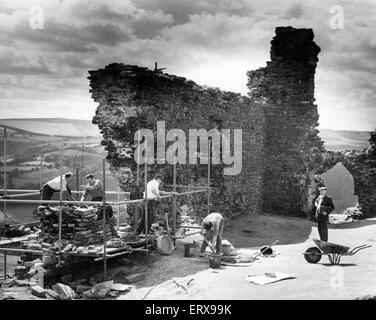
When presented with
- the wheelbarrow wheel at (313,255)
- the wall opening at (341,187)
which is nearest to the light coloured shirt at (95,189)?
the wheelbarrow wheel at (313,255)

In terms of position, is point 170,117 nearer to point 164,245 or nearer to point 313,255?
point 164,245

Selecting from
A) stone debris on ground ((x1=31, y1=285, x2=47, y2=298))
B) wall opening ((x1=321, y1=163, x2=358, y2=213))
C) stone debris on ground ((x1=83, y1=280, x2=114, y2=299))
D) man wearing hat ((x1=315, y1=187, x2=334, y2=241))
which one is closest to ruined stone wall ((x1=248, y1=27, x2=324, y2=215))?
man wearing hat ((x1=315, y1=187, x2=334, y2=241))

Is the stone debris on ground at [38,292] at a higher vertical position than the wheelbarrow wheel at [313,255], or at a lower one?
lower

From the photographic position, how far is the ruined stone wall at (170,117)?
11.2m

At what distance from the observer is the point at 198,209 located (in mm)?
13695

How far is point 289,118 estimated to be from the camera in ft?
61.5

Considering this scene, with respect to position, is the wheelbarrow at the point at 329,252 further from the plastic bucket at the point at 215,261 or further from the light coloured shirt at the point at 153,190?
the light coloured shirt at the point at 153,190

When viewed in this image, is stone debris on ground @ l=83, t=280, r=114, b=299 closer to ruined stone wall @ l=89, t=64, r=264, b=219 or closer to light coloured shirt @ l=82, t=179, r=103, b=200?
light coloured shirt @ l=82, t=179, r=103, b=200

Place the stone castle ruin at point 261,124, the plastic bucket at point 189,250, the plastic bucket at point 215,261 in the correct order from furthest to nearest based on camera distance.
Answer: the stone castle ruin at point 261,124 → the plastic bucket at point 189,250 → the plastic bucket at point 215,261

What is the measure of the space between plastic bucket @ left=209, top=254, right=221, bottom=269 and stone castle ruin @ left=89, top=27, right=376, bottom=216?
3.29m

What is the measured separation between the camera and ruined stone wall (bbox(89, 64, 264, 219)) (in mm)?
11219
